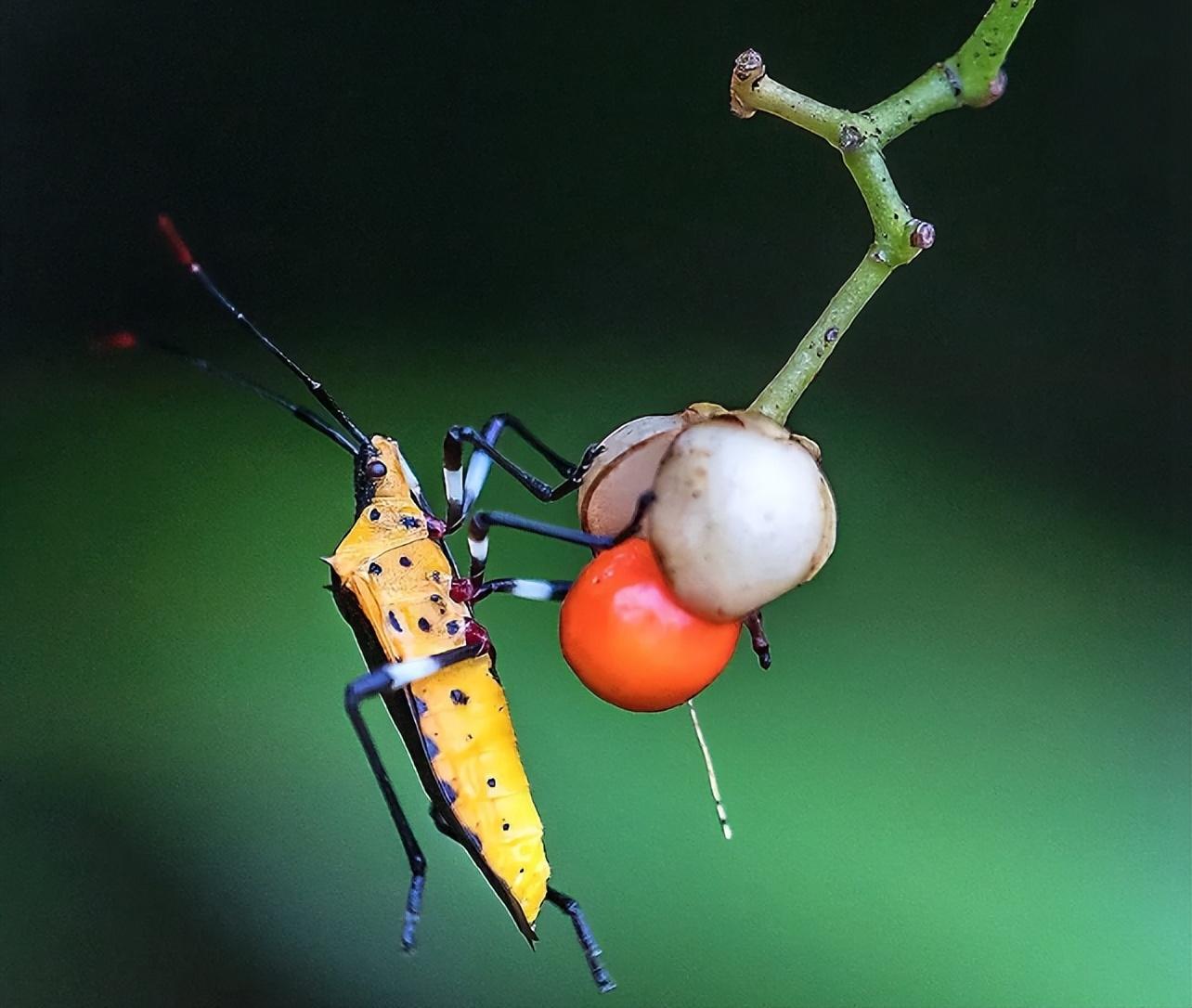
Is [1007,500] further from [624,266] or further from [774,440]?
[774,440]

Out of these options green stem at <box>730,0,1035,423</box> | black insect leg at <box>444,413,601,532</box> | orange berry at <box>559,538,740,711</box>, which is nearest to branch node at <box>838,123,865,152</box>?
green stem at <box>730,0,1035,423</box>

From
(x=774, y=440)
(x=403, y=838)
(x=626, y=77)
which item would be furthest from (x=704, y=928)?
(x=626, y=77)

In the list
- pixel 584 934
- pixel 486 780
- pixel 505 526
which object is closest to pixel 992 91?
pixel 505 526

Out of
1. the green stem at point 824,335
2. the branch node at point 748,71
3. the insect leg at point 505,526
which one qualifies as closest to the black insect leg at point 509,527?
the insect leg at point 505,526

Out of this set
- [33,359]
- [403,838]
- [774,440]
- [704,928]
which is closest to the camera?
[774,440]

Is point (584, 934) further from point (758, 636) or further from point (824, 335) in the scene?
point (824, 335)

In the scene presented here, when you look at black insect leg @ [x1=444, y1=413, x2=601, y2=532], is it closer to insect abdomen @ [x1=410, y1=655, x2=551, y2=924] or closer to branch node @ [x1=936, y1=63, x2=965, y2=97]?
insect abdomen @ [x1=410, y1=655, x2=551, y2=924]

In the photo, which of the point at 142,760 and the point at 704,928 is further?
the point at 142,760
